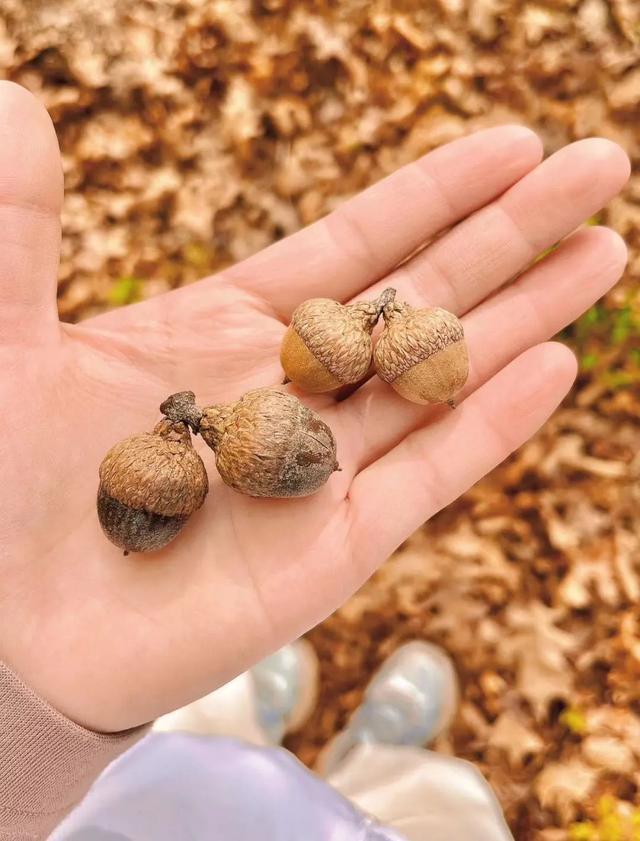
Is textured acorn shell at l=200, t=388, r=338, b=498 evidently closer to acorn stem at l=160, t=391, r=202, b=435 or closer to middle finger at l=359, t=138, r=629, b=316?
acorn stem at l=160, t=391, r=202, b=435

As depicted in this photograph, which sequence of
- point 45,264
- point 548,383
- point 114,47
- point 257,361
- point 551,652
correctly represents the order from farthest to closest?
point 114,47 < point 551,652 < point 257,361 < point 548,383 < point 45,264

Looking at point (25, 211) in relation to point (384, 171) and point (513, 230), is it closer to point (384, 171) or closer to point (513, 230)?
point (513, 230)

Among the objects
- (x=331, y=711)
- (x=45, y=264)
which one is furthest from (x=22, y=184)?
(x=331, y=711)

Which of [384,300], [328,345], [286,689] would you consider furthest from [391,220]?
[286,689]

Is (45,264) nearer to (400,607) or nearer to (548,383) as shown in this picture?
(548,383)

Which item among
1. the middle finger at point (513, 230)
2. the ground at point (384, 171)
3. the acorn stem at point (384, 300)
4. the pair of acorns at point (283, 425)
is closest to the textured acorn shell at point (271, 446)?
the pair of acorns at point (283, 425)
